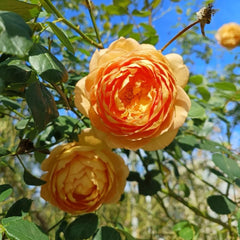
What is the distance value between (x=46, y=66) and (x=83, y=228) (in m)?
0.32

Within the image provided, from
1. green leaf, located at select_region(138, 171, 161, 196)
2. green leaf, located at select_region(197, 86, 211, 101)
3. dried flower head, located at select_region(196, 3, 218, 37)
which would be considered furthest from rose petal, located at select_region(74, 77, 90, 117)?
green leaf, located at select_region(197, 86, 211, 101)

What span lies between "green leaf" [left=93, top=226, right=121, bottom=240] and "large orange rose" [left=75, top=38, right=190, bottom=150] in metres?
0.20

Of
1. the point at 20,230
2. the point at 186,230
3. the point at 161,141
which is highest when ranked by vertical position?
the point at 161,141

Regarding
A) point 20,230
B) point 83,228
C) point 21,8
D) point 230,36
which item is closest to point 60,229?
point 83,228

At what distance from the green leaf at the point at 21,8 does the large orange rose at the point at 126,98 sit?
0.11 m

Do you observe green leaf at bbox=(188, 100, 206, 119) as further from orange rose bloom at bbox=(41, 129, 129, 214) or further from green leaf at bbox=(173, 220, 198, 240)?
green leaf at bbox=(173, 220, 198, 240)

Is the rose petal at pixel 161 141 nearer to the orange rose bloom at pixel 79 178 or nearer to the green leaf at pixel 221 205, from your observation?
the orange rose bloom at pixel 79 178

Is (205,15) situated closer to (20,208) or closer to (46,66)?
(46,66)

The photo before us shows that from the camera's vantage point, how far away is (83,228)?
54 centimetres

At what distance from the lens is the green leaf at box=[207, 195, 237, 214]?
26.6 inches

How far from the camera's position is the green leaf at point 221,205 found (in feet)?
2.22

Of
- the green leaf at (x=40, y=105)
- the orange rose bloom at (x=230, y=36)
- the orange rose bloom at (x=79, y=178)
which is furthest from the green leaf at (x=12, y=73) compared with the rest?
the orange rose bloom at (x=230, y=36)

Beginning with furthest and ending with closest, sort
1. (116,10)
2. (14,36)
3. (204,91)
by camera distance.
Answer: (204,91) → (116,10) → (14,36)

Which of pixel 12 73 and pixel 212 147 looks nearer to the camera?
pixel 12 73
